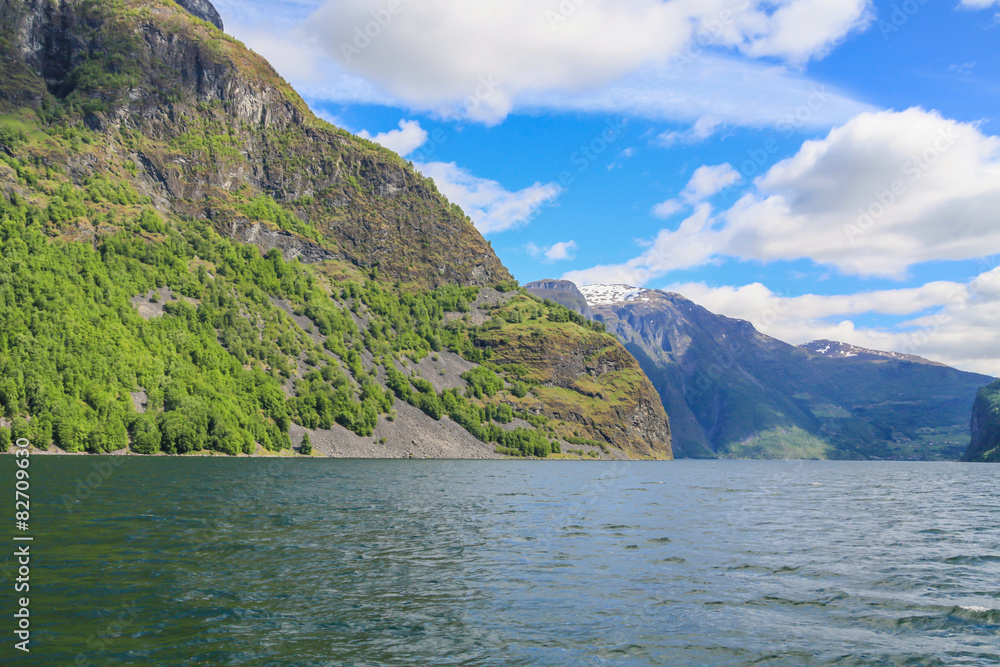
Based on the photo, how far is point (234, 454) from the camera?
16975 centimetres

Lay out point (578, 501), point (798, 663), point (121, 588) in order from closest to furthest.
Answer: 1. point (798, 663)
2. point (121, 588)
3. point (578, 501)

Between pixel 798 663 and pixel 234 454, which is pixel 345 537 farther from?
pixel 234 454

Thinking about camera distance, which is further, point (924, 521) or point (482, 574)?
point (924, 521)

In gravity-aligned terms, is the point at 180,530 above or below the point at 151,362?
below

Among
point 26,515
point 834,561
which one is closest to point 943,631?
point 834,561

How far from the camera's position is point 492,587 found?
27688mm

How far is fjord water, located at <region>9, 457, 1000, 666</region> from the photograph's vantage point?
63.2ft

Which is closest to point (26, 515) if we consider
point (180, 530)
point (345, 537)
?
point (180, 530)

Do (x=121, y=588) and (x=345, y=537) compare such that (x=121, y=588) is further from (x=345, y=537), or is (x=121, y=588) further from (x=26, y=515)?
(x=26, y=515)

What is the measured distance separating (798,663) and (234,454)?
173424 mm

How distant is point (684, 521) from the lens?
53344 millimetres

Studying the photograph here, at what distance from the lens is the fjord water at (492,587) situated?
63.2ft

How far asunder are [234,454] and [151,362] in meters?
37.7

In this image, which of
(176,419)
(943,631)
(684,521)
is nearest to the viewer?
(943,631)
